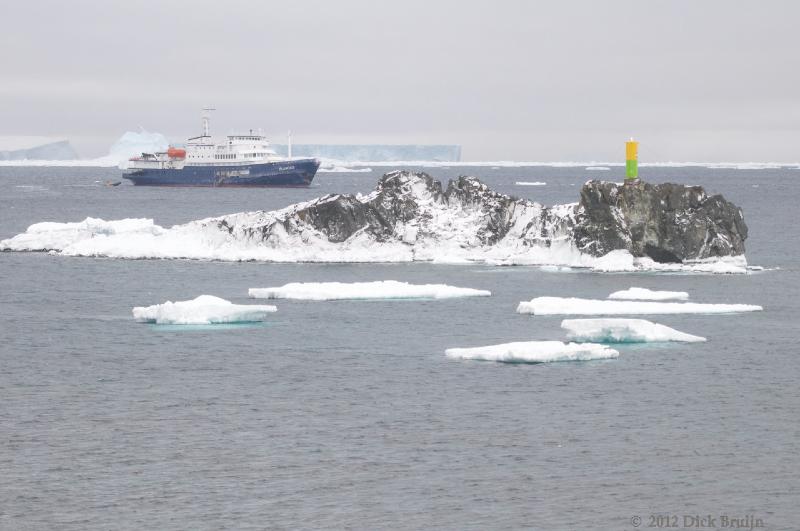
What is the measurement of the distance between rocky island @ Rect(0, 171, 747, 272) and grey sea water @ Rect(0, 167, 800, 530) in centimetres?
1101

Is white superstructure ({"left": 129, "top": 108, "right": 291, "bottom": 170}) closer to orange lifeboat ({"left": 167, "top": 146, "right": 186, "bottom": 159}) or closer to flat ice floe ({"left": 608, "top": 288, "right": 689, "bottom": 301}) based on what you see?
orange lifeboat ({"left": 167, "top": 146, "right": 186, "bottom": 159})

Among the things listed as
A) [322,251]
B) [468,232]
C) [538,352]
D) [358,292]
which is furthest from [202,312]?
[468,232]

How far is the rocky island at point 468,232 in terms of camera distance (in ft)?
193

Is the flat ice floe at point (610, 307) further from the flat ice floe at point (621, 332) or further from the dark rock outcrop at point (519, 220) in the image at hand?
the dark rock outcrop at point (519, 220)

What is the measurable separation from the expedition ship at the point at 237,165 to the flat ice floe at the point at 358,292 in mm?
108905

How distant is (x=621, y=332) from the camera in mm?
37000

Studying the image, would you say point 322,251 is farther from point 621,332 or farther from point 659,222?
point 621,332

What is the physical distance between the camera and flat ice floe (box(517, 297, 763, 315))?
42250 millimetres

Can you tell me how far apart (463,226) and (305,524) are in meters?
44.5

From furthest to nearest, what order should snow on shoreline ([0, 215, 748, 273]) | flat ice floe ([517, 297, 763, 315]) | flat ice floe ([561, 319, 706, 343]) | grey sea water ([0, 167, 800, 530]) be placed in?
snow on shoreline ([0, 215, 748, 273])
flat ice floe ([517, 297, 763, 315])
flat ice floe ([561, 319, 706, 343])
grey sea water ([0, 167, 800, 530])

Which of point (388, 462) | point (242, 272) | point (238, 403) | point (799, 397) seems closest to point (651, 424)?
point (799, 397)

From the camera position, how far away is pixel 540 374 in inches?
1303

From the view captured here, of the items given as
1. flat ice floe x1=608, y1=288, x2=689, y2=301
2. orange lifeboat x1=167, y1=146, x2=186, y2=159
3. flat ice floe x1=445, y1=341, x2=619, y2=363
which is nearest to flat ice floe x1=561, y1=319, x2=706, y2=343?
flat ice floe x1=445, y1=341, x2=619, y2=363

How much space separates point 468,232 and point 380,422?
122 ft
